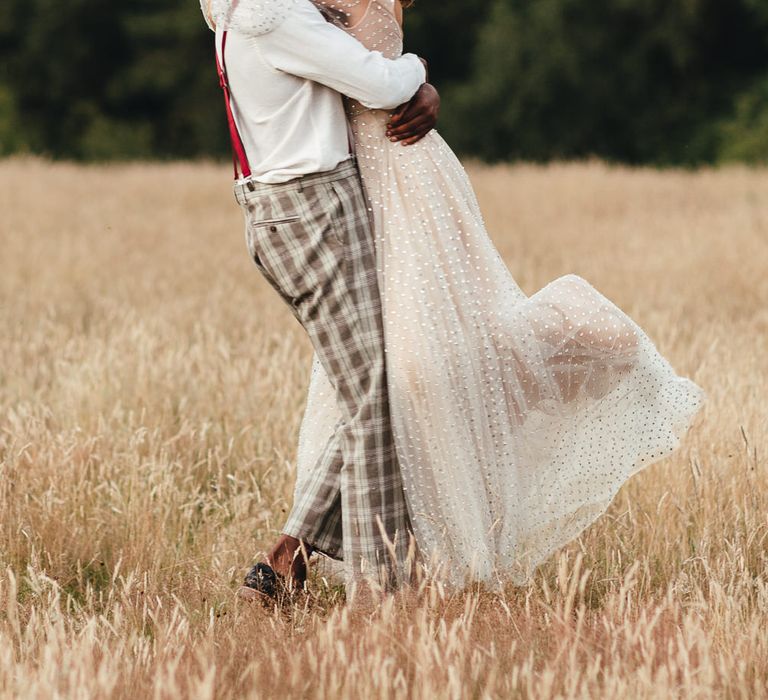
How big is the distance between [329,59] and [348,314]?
63cm

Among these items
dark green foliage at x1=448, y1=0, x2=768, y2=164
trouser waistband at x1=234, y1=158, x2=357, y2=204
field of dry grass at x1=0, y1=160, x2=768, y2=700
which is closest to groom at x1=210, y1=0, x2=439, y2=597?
trouser waistband at x1=234, y1=158, x2=357, y2=204

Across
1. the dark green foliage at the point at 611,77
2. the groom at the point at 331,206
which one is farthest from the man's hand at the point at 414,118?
A: the dark green foliage at the point at 611,77

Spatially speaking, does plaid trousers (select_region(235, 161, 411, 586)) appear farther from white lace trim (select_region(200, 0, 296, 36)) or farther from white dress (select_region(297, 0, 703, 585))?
white lace trim (select_region(200, 0, 296, 36))

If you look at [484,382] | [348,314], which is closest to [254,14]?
[348,314]

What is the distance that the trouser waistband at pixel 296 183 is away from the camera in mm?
3027

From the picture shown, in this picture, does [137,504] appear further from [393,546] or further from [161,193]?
[161,193]

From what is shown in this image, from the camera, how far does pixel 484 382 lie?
3.20 metres

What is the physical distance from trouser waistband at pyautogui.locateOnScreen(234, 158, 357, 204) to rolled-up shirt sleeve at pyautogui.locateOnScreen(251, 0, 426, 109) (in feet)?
0.60

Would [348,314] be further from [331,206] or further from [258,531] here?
[258,531]

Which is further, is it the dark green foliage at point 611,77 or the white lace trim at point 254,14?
the dark green foliage at point 611,77

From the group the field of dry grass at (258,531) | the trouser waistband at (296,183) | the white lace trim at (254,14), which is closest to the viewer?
the field of dry grass at (258,531)

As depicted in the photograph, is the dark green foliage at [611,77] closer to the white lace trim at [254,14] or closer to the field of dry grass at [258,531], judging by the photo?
the field of dry grass at [258,531]

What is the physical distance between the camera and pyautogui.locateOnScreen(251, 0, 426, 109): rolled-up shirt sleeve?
2896mm

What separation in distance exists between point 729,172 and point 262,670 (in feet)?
48.7
